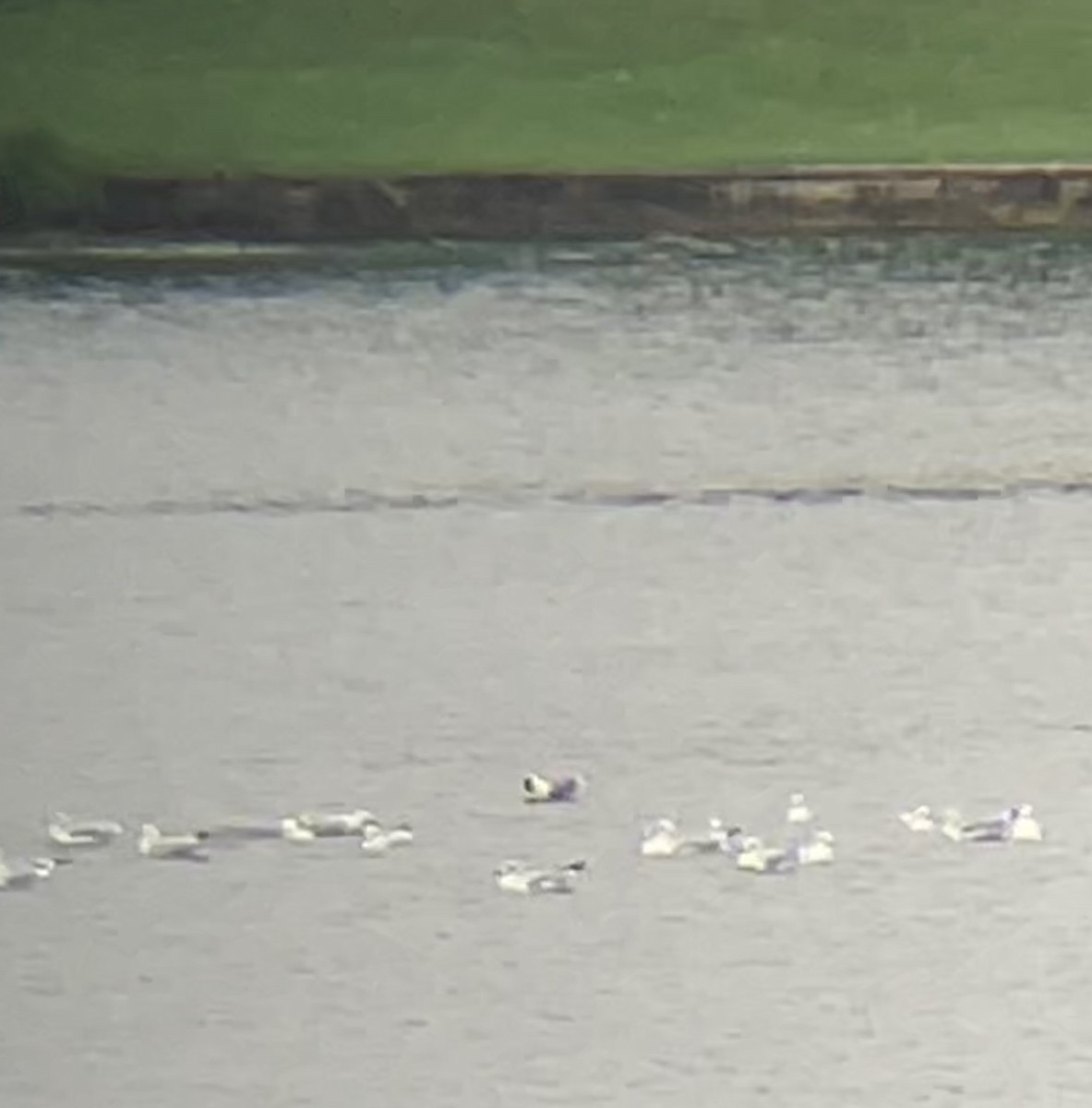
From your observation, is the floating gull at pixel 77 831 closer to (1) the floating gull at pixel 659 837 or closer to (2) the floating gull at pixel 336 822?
(2) the floating gull at pixel 336 822

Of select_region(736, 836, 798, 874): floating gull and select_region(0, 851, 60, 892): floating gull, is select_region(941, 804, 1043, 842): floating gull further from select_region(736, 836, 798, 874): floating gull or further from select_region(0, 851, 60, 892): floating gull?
select_region(0, 851, 60, 892): floating gull

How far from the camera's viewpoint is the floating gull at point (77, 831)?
1493 millimetres

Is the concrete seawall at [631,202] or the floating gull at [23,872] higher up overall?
the concrete seawall at [631,202]

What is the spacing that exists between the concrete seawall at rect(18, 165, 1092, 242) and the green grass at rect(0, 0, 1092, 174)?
10mm

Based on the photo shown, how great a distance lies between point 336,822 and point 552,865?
4.7 inches

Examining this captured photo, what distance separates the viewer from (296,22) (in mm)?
1501

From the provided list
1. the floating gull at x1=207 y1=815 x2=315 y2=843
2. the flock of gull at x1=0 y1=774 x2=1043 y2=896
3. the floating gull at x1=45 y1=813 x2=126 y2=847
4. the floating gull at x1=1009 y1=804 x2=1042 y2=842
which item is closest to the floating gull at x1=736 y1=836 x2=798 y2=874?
the flock of gull at x1=0 y1=774 x2=1043 y2=896

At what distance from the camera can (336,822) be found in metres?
1.51

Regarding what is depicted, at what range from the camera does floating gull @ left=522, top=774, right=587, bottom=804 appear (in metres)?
1.51

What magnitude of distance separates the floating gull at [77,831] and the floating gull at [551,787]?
0.22m

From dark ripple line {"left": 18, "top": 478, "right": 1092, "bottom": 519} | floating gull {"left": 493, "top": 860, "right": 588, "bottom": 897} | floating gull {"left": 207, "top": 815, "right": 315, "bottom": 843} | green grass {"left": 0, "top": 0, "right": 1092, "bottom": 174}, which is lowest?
floating gull {"left": 493, "top": 860, "right": 588, "bottom": 897}

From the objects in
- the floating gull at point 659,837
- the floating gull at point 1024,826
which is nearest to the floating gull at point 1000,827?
the floating gull at point 1024,826

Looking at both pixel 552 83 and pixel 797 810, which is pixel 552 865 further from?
pixel 552 83

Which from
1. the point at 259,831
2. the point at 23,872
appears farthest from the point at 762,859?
the point at 23,872
